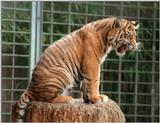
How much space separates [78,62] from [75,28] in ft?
5.09

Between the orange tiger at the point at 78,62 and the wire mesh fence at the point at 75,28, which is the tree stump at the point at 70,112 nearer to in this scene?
the orange tiger at the point at 78,62

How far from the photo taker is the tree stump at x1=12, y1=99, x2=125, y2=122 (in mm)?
2555

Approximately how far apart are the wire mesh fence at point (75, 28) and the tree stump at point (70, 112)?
4.70 ft

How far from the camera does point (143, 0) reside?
4.24 metres

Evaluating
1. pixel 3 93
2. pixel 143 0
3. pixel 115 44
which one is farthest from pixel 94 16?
pixel 115 44

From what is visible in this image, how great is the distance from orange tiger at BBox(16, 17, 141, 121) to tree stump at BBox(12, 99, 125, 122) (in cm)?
5

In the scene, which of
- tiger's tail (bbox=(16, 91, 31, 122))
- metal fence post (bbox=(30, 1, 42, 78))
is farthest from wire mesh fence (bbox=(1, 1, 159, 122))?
tiger's tail (bbox=(16, 91, 31, 122))

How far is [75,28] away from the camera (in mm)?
4176

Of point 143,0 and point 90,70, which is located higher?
point 143,0

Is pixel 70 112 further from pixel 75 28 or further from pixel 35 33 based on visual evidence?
pixel 75 28

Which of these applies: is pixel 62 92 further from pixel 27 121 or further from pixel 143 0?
pixel 143 0

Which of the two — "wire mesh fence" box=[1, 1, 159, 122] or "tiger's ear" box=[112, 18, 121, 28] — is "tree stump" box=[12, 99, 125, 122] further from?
"wire mesh fence" box=[1, 1, 159, 122]

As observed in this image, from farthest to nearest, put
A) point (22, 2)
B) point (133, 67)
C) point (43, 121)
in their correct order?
point (133, 67) → point (22, 2) → point (43, 121)

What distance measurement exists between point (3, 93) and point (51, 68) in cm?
158
